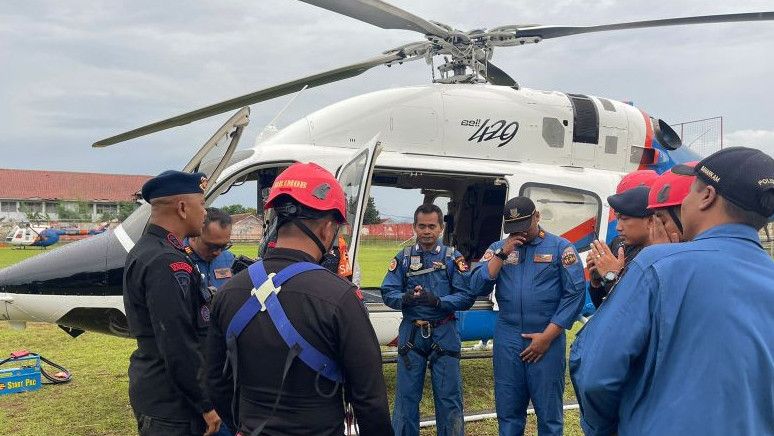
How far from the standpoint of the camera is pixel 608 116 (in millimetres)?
5941

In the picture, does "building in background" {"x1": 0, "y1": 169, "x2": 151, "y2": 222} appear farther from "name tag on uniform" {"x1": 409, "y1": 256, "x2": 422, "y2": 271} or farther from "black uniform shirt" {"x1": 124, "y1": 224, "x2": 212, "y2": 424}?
"black uniform shirt" {"x1": 124, "y1": 224, "x2": 212, "y2": 424}

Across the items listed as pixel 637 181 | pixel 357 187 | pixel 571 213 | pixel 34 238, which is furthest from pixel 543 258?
pixel 34 238

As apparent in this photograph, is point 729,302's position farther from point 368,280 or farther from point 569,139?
point 368,280

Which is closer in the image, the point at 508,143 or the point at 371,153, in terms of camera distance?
the point at 371,153

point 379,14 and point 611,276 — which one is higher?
point 379,14

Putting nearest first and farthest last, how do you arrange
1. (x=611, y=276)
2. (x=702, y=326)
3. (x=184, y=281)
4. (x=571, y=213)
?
(x=702, y=326)
(x=184, y=281)
(x=611, y=276)
(x=571, y=213)

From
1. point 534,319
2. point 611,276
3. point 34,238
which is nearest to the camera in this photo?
point 611,276

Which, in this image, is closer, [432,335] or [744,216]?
[744,216]

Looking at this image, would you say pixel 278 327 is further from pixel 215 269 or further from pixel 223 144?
pixel 223 144

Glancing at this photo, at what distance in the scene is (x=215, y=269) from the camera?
4.35m

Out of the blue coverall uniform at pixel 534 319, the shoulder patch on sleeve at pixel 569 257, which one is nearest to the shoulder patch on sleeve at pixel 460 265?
the blue coverall uniform at pixel 534 319

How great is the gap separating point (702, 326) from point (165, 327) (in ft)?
6.54

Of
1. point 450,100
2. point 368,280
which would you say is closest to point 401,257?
point 450,100

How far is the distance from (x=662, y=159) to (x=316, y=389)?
5.74 m
